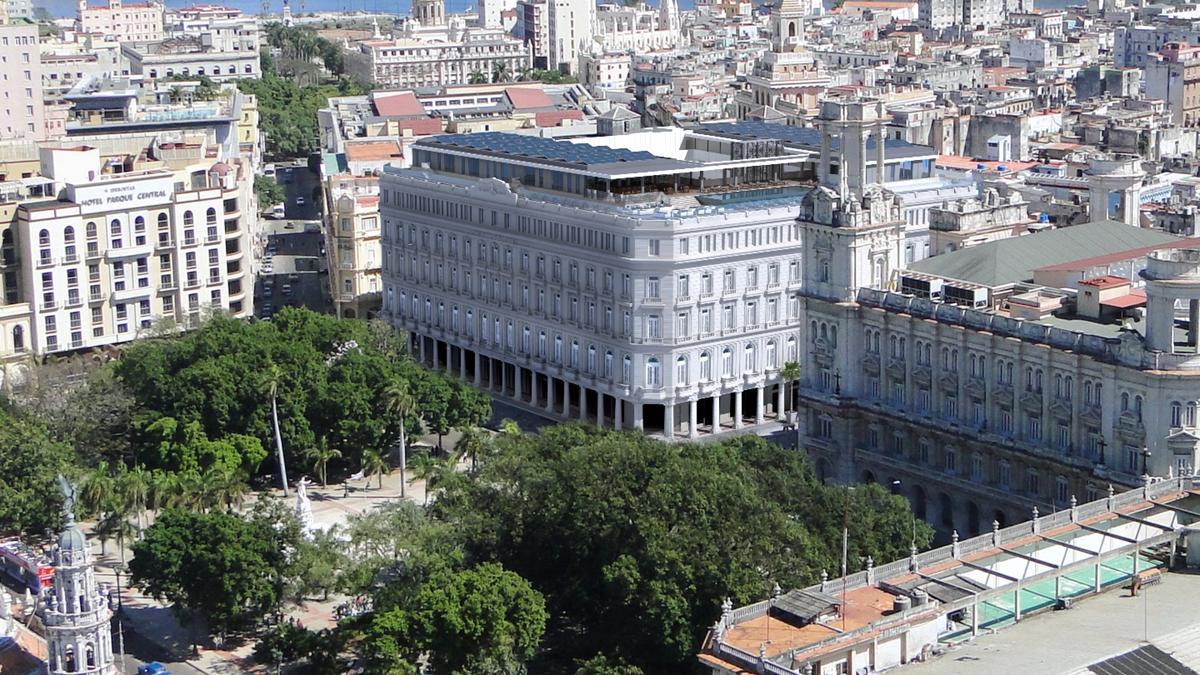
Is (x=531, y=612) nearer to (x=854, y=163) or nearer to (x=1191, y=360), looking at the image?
(x=1191, y=360)

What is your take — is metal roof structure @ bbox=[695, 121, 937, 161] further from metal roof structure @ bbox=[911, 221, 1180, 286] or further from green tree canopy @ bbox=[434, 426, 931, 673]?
green tree canopy @ bbox=[434, 426, 931, 673]

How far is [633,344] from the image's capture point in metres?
138

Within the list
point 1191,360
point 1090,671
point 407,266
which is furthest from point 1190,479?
point 407,266

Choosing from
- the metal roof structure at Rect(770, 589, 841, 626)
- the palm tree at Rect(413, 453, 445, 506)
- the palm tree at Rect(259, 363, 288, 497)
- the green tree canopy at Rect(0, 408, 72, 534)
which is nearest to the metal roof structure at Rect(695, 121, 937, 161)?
the palm tree at Rect(413, 453, 445, 506)

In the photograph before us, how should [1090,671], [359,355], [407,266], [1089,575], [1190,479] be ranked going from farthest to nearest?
[407,266] → [359,355] → [1190,479] → [1089,575] → [1090,671]

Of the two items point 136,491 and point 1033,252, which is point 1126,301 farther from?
point 136,491

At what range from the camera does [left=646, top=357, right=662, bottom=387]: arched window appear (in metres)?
138

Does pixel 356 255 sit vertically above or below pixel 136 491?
above

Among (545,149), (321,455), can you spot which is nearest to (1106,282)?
(321,455)

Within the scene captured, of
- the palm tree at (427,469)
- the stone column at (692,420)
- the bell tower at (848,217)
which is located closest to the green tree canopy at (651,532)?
the palm tree at (427,469)

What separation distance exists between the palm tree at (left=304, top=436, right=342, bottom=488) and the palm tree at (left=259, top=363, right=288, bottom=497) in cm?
184

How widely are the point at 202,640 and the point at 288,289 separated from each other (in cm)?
9087

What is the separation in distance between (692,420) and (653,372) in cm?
434

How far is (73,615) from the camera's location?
82000 millimetres
